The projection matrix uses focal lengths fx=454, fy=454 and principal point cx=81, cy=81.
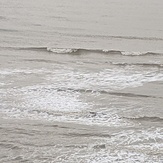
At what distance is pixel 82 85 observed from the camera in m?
7.27

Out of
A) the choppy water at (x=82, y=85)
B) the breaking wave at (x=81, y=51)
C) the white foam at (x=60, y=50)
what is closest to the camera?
the choppy water at (x=82, y=85)

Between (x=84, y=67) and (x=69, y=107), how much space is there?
6.29ft

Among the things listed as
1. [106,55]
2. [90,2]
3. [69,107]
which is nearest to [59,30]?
[106,55]

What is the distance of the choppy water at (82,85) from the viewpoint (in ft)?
17.8

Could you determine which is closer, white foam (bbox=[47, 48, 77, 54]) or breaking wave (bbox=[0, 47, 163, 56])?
breaking wave (bbox=[0, 47, 163, 56])

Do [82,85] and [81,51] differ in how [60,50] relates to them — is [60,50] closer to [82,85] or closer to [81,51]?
[81,51]

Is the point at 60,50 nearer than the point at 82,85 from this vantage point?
No

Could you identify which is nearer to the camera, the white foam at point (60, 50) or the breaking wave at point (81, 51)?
the breaking wave at point (81, 51)

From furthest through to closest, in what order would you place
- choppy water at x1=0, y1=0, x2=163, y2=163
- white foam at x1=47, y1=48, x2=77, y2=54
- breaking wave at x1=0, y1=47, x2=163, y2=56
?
white foam at x1=47, y1=48, x2=77, y2=54 → breaking wave at x1=0, y1=47, x2=163, y2=56 → choppy water at x1=0, y1=0, x2=163, y2=163

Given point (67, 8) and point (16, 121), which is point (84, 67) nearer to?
point (16, 121)

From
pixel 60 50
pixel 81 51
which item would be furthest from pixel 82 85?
pixel 60 50

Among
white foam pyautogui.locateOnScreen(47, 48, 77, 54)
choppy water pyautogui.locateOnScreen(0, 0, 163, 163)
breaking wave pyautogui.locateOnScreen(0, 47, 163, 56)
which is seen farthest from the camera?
white foam pyautogui.locateOnScreen(47, 48, 77, 54)

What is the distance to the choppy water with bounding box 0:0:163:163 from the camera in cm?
541

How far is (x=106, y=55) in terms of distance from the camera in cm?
895
